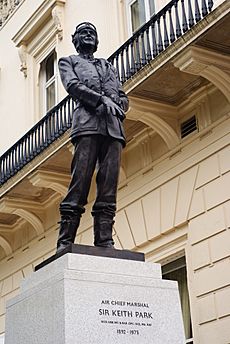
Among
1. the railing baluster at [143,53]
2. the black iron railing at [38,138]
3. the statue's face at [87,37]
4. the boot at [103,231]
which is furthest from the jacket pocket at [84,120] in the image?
the black iron railing at [38,138]

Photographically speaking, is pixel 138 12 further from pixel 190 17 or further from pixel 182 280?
pixel 182 280

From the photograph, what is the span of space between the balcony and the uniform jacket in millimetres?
2768

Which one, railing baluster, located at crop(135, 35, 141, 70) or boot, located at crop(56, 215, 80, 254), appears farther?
railing baluster, located at crop(135, 35, 141, 70)

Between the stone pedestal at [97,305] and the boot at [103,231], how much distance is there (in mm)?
350

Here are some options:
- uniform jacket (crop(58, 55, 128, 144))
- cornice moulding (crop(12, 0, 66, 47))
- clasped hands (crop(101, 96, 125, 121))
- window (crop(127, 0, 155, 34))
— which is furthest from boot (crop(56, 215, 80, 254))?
cornice moulding (crop(12, 0, 66, 47))

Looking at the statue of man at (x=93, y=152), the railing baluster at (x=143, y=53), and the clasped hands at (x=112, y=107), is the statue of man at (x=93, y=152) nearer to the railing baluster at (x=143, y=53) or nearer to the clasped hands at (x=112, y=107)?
the clasped hands at (x=112, y=107)

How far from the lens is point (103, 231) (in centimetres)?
709

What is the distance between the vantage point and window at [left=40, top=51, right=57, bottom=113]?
57.4 feet

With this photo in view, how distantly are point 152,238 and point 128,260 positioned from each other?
4.94m

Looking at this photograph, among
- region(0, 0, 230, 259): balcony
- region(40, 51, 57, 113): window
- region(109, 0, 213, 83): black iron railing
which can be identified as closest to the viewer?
region(0, 0, 230, 259): balcony

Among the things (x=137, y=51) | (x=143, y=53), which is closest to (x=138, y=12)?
(x=137, y=51)

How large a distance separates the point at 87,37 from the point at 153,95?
4.12 meters

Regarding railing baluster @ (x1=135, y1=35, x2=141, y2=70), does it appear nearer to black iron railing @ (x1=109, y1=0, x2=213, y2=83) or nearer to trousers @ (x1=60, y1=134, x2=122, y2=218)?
black iron railing @ (x1=109, y1=0, x2=213, y2=83)

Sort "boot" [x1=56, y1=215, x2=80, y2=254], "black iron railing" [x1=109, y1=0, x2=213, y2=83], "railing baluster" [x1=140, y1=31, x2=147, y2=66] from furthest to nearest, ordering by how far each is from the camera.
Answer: "railing baluster" [x1=140, y1=31, x2=147, y2=66] < "black iron railing" [x1=109, y1=0, x2=213, y2=83] < "boot" [x1=56, y1=215, x2=80, y2=254]
